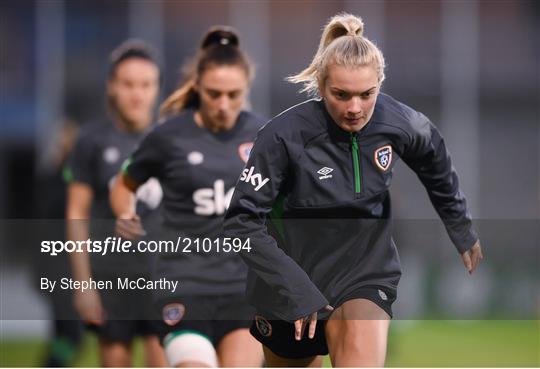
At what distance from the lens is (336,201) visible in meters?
3.94

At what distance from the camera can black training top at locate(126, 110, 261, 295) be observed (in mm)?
4836

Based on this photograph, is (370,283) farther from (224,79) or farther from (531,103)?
(531,103)

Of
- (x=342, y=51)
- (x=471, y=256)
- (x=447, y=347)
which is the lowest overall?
(x=447, y=347)

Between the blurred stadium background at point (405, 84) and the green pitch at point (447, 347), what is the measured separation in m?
0.09

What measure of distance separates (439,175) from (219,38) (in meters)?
1.53

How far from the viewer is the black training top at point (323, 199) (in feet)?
12.6

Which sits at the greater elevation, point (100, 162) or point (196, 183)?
point (100, 162)

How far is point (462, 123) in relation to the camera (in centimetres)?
1472

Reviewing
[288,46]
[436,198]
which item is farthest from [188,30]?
[436,198]

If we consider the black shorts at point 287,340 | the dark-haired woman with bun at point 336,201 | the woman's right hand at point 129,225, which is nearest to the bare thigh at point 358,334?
the dark-haired woman with bun at point 336,201

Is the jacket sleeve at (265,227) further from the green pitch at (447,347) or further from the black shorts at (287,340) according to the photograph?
the green pitch at (447,347)

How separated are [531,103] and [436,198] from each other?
36.7 feet

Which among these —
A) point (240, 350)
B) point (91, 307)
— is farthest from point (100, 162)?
point (240, 350)

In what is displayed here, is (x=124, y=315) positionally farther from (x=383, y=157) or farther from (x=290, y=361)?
(x=383, y=157)
